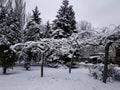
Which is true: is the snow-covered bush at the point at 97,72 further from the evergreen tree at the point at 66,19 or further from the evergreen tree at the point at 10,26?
the evergreen tree at the point at 66,19

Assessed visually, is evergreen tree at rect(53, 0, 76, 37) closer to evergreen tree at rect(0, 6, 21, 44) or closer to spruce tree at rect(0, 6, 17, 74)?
evergreen tree at rect(0, 6, 21, 44)

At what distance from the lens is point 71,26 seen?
78.5 feet

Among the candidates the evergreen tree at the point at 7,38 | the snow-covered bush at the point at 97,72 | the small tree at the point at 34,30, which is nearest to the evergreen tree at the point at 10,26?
the evergreen tree at the point at 7,38

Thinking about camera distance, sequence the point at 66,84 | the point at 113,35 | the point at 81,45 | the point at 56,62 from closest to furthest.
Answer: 1. the point at 66,84
2. the point at 113,35
3. the point at 81,45
4. the point at 56,62

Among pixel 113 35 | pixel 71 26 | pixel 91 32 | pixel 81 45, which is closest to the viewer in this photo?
pixel 113 35

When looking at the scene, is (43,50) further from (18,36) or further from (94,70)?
(18,36)

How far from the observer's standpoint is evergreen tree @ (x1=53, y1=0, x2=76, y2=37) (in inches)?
917

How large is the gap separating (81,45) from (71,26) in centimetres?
1014

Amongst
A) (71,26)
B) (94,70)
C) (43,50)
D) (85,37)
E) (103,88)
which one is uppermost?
(71,26)

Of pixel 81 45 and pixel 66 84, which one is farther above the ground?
pixel 81 45

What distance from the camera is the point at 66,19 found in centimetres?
2350

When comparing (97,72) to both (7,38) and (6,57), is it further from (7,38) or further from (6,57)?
(7,38)

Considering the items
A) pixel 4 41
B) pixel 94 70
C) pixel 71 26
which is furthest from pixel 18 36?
pixel 94 70

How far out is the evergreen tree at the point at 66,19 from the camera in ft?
76.4
